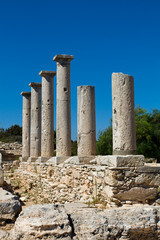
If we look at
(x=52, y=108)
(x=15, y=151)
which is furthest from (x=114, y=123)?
(x=15, y=151)

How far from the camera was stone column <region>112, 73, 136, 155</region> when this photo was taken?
7.60 meters

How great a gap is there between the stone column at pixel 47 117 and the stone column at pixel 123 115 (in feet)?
23.6

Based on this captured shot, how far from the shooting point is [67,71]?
41.2ft

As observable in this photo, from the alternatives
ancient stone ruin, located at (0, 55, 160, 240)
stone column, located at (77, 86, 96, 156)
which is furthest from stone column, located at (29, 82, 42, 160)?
stone column, located at (77, 86, 96, 156)

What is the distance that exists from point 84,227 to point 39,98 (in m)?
13.8

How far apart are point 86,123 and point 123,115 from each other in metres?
2.98

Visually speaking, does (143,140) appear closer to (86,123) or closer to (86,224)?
(86,123)

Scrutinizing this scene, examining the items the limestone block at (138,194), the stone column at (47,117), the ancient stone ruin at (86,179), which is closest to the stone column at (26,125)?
the ancient stone ruin at (86,179)

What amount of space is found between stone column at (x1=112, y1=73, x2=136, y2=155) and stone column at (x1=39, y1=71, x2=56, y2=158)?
23.6ft

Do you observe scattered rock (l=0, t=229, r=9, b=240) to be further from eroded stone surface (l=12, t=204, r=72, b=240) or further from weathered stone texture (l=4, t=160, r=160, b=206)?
weathered stone texture (l=4, t=160, r=160, b=206)

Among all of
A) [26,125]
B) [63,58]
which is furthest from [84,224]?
[26,125]

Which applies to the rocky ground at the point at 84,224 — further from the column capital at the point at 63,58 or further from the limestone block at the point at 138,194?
the column capital at the point at 63,58

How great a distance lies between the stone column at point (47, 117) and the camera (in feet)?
47.6

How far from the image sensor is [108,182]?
7059 millimetres
